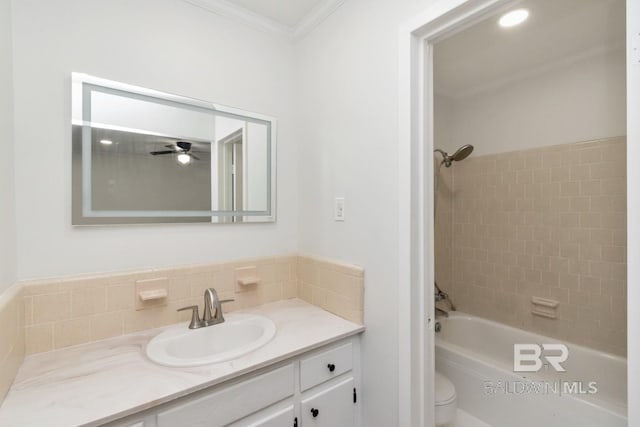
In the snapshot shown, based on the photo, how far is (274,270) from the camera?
1639 millimetres

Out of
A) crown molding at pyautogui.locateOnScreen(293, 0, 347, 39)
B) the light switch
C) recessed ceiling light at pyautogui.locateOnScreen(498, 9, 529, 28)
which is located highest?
Result: crown molding at pyautogui.locateOnScreen(293, 0, 347, 39)

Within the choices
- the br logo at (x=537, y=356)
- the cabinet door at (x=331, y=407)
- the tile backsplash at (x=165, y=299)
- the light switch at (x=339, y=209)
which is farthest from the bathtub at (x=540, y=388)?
the light switch at (x=339, y=209)

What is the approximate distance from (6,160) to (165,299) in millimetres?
752

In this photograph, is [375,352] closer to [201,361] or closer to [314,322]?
[314,322]

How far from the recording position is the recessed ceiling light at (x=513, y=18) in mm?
1464

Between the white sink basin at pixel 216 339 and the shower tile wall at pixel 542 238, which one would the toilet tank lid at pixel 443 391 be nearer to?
the shower tile wall at pixel 542 238

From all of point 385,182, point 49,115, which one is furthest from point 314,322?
point 49,115

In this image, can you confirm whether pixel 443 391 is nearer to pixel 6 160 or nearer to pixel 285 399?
pixel 285 399

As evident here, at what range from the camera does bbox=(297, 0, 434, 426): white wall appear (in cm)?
119

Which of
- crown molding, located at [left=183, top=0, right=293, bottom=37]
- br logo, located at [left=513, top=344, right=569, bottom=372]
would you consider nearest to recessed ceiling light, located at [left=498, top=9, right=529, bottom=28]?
crown molding, located at [left=183, top=0, right=293, bottom=37]

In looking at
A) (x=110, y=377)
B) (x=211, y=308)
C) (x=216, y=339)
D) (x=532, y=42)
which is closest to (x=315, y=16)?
(x=532, y=42)

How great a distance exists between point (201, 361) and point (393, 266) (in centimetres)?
80

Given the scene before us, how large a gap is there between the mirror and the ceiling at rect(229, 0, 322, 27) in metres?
0.55

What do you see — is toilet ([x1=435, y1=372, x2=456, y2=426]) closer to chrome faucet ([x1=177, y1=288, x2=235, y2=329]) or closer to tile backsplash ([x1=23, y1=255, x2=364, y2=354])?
tile backsplash ([x1=23, y1=255, x2=364, y2=354])
